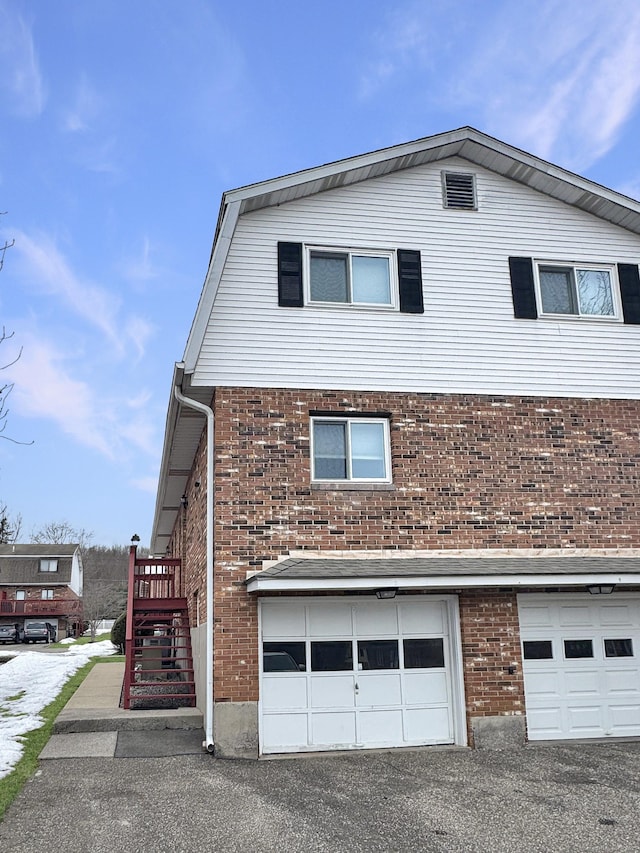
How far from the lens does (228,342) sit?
1155 cm

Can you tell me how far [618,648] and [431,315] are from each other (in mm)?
5739

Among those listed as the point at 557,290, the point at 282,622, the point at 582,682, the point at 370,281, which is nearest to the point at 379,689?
the point at 282,622

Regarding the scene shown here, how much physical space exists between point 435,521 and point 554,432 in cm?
244

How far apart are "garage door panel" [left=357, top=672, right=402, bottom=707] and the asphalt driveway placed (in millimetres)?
762

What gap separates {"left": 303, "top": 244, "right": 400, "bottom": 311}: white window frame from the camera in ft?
39.5

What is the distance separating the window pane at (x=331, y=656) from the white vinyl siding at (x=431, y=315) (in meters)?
3.69

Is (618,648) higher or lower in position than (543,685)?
higher

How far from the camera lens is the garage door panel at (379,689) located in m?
11.0

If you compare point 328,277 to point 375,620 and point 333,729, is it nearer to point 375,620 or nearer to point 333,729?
point 375,620

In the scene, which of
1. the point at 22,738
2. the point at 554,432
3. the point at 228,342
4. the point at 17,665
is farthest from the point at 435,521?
the point at 17,665

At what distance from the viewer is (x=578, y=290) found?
13.0 m

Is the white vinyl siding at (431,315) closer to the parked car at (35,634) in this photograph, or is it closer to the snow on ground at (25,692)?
the snow on ground at (25,692)

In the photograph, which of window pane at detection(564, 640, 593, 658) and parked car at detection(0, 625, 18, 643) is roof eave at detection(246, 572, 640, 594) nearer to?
window pane at detection(564, 640, 593, 658)

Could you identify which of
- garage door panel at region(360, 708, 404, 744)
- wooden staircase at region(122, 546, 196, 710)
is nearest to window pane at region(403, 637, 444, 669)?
garage door panel at region(360, 708, 404, 744)
